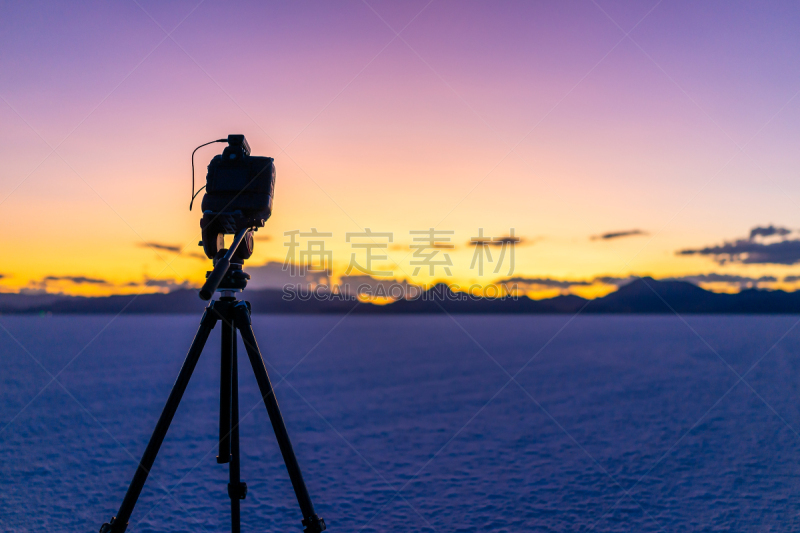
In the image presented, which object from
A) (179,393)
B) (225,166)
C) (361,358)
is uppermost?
(225,166)

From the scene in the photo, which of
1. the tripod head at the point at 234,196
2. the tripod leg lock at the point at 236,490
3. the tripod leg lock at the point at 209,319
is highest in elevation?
the tripod head at the point at 234,196

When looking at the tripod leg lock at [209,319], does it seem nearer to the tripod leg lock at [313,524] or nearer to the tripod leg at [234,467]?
the tripod leg at [234,467]

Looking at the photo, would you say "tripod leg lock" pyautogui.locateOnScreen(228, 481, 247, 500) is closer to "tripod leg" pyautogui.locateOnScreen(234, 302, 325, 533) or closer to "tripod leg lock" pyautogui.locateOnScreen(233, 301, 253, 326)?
"tripod leg" pyautogui.locateOnScreen(234, 302, 325, 533)

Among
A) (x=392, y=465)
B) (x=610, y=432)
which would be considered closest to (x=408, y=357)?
(x=610, y=432)

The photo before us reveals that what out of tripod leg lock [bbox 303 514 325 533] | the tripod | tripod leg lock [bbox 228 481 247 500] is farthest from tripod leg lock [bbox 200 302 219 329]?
tripod leg lock [bbox 303 514 325 533]

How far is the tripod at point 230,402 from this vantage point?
2676 millimetres

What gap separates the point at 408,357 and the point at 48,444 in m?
41.7

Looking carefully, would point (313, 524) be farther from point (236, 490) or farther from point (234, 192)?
point (234, 192)

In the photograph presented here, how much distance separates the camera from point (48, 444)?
20.0 metres

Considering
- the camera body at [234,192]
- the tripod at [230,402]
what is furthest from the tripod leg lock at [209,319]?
the camera body at [234,192]

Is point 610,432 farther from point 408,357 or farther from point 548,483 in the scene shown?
point 408,357

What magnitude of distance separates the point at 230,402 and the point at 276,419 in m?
0.47

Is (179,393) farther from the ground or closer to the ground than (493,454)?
farther from the ground

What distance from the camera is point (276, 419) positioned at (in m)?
2.80
